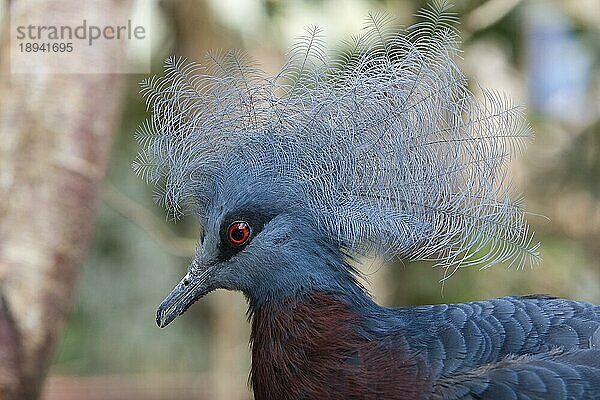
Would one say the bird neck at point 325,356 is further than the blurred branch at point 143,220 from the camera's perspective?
No

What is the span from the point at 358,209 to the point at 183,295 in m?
0.55

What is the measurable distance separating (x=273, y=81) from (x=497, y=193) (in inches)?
27.8

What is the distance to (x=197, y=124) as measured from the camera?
2287 millimetres

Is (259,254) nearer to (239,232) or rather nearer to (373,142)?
(239,232)

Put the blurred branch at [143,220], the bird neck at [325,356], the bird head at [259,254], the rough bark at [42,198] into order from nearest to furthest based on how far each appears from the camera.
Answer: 1. the bird neck at [325,356]
2. the bird head at [259,254]
3. the rough bark at [42,198]
4. the blurred branch at [143,220]

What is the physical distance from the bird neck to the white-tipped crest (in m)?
0.21

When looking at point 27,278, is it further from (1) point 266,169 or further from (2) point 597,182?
(2) point 597,182

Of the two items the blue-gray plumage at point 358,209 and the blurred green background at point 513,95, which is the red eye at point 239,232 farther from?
the blurred green background at point 513,95

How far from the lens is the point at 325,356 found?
6.71ft

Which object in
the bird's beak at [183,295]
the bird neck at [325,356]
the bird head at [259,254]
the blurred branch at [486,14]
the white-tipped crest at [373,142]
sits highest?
the blurred branch at [486,14]

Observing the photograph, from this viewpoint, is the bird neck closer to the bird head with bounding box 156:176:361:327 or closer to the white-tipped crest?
the bird head with bounding box 156:176:361:327

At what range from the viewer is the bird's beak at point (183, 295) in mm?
2168

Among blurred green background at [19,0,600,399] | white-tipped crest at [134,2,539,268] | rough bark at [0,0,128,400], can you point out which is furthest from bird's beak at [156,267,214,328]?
blurred green background at [19,0,600,399]

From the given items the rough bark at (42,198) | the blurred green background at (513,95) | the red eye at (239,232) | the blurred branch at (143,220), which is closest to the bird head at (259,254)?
the red eye at (239,232)
